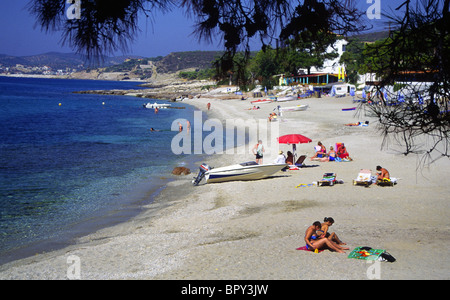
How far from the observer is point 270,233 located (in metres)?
10.4

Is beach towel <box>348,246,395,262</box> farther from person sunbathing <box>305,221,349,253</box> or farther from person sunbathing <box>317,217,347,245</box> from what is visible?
person sunbathing <box>317,217,347,245</box>

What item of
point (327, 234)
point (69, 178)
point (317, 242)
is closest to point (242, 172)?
point (327, 234)

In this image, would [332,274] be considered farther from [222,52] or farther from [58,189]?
[58,189]

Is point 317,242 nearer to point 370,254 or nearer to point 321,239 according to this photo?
point 321,239

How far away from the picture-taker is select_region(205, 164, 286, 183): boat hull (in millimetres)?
16500

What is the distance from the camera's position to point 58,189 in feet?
57.9

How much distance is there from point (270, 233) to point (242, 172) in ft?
20.8

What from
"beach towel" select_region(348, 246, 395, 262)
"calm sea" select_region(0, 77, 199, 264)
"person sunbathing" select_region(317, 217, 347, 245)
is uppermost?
"person sunbathing" select_region(317, 217, 347, 245)

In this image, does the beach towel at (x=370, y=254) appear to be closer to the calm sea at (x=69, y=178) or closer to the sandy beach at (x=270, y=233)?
the sandy beach at (x=270, y=233)

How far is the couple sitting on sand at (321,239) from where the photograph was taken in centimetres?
863

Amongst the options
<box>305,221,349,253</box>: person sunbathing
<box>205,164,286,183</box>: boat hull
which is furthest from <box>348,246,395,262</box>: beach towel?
<box>205,164,286,183</box>: boat hull

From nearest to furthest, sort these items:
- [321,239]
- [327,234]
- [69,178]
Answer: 1. [321,239]
2. [327,234]
3. [69,178]

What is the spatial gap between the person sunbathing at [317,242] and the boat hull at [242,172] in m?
7.57
